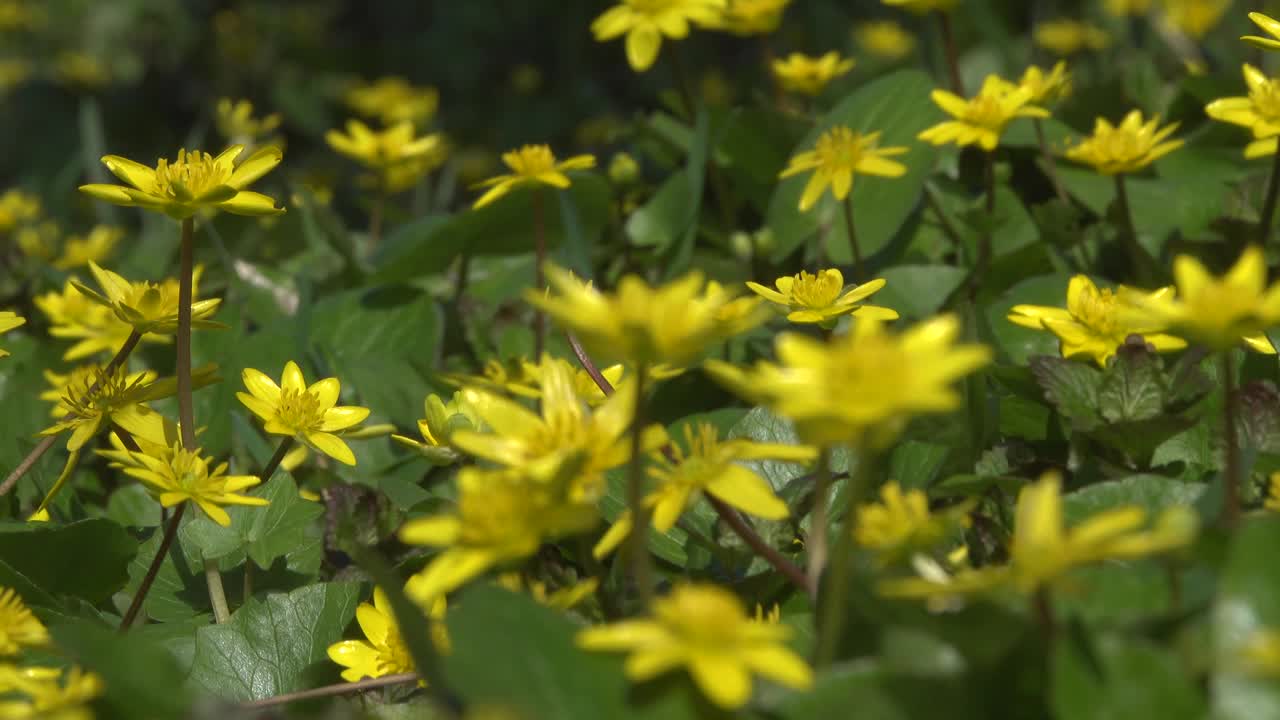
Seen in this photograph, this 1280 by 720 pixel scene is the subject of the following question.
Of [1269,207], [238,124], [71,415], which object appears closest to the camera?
[71,415]

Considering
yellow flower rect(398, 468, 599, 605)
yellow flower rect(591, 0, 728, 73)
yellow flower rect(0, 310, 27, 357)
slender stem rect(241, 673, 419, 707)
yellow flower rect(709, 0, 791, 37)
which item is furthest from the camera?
yellow flower rect(709, 0, 791, 37)

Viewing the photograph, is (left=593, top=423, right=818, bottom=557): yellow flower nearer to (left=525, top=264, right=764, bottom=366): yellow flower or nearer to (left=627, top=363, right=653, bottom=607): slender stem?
(left=627, top=363, right=653, bottom=607): slender stem

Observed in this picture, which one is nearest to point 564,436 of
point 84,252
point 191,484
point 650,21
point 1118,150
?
point 191,484

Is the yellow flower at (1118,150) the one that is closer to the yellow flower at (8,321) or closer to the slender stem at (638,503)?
the slender stem at (638,503)

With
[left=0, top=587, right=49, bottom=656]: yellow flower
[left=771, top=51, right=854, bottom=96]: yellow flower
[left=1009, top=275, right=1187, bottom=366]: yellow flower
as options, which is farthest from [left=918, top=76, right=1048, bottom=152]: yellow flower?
[left=0, top=587, right=49, bottom=656]: yellow flower

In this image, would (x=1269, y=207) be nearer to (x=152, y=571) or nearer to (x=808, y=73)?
(x=808, y=73)

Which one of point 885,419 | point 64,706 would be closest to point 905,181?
point 885,419
